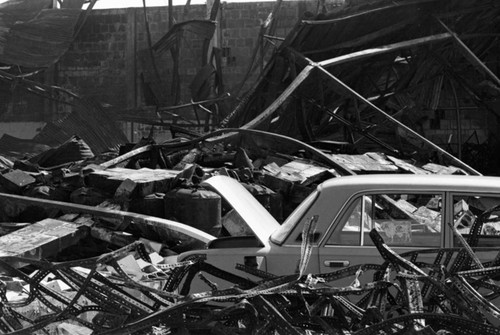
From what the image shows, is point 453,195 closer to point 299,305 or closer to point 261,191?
point 299,305

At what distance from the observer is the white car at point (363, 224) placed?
4.43m

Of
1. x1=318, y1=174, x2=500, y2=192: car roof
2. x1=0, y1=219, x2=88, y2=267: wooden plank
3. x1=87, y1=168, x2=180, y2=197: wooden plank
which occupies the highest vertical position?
x1=318, y1=174, x2=500, y2=192: car roof

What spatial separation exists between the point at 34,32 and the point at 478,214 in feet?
51.7

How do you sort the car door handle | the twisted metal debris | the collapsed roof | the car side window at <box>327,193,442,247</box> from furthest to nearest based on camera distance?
1. the collapsed roof
2. the car side window at <box>327,193,442,247</box>
3. the car door handle
4. the twisted metal debris

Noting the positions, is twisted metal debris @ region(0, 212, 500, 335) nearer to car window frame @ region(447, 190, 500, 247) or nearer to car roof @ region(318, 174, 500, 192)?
car window frame @ region(447, 190, 500, 247)

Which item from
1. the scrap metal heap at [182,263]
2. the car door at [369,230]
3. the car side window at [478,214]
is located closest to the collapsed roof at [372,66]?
the scrap metal heap at [182,263]

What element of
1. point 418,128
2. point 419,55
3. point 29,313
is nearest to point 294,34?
point 419,55

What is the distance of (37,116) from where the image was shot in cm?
2058

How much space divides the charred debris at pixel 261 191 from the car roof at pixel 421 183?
281 mm

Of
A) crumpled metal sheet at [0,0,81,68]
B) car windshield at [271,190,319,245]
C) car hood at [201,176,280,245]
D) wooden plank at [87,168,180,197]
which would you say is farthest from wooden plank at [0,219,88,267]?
crumpled metal sheet at [0,0,81,68]

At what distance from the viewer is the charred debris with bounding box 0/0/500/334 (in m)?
3.27

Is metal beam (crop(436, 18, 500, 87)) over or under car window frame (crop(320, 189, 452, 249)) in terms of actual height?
over

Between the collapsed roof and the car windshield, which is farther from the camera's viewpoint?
the collapsed roof

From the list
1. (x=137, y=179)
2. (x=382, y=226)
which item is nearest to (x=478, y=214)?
(x=382, y=226)
